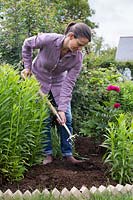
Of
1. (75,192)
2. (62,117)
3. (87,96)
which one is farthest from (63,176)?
(87,96)

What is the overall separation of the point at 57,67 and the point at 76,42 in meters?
0.47

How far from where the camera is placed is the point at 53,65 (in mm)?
4230

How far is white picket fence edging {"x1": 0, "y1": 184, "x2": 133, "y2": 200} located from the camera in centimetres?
322

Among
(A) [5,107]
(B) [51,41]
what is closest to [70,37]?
(B) [51,41]

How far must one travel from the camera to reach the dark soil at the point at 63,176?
3520 millimetres

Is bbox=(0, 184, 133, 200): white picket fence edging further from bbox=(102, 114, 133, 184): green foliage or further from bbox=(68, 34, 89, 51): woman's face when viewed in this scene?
bbox=(68, 34, 89, 51): woman's face

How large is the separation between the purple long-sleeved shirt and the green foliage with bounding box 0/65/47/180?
633 mm

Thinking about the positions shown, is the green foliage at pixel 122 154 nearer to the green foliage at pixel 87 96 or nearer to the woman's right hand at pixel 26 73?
the woman's right hand at pixel 26 73

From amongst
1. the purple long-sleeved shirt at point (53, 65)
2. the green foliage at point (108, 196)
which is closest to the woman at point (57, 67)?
the purple long-sleeved shirt at point (53, 65)

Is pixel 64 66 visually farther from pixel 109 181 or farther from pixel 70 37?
pixel 109 181

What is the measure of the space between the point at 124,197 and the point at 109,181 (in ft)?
1.26

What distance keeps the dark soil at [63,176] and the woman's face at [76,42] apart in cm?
119

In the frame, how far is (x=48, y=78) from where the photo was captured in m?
4.34

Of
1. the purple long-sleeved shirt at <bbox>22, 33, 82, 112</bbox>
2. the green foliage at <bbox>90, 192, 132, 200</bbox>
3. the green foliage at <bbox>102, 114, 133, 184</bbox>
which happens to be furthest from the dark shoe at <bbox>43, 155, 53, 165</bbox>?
the green foliage at <bbox>90, 192, 132, 200</bbox>
